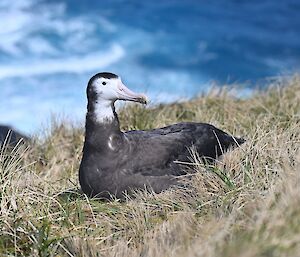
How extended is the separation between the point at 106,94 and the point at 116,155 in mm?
384

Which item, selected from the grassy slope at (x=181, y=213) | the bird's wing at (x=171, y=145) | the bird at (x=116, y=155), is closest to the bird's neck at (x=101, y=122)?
the bird at (x=116, y=155)

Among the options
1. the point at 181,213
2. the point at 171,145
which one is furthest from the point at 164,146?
the point at 181,213

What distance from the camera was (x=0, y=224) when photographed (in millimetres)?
4711

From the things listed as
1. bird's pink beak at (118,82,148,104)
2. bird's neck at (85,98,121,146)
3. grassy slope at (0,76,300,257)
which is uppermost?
bird's pink beak at (118,82,148,104)

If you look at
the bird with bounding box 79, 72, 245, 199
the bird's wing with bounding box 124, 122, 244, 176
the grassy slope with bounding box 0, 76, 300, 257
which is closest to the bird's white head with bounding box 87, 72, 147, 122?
the bird with bounding box 79, 72, 245, 199

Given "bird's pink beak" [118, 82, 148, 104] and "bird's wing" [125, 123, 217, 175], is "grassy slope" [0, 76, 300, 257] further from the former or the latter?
"bird's pink beak" [118, 82, 148, 104]

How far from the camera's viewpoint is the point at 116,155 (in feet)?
18.2

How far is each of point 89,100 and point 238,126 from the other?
6.35 feet

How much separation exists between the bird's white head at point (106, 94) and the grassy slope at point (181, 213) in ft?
1.79

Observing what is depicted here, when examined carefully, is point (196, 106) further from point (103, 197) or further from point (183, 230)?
point (183, 230)

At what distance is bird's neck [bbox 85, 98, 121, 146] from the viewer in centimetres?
556

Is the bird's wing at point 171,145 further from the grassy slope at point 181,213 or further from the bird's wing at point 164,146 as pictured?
the grassy slope at point 181,213

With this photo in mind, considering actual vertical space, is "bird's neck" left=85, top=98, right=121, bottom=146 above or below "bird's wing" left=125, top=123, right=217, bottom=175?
above

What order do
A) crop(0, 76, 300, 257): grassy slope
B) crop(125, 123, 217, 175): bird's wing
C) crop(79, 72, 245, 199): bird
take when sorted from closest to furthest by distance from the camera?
crop(0, 76, 300, 257): grassy slope → crop(79, 72, 245, 199): bird → crop(125, 123, 217, 175): bird's wing
